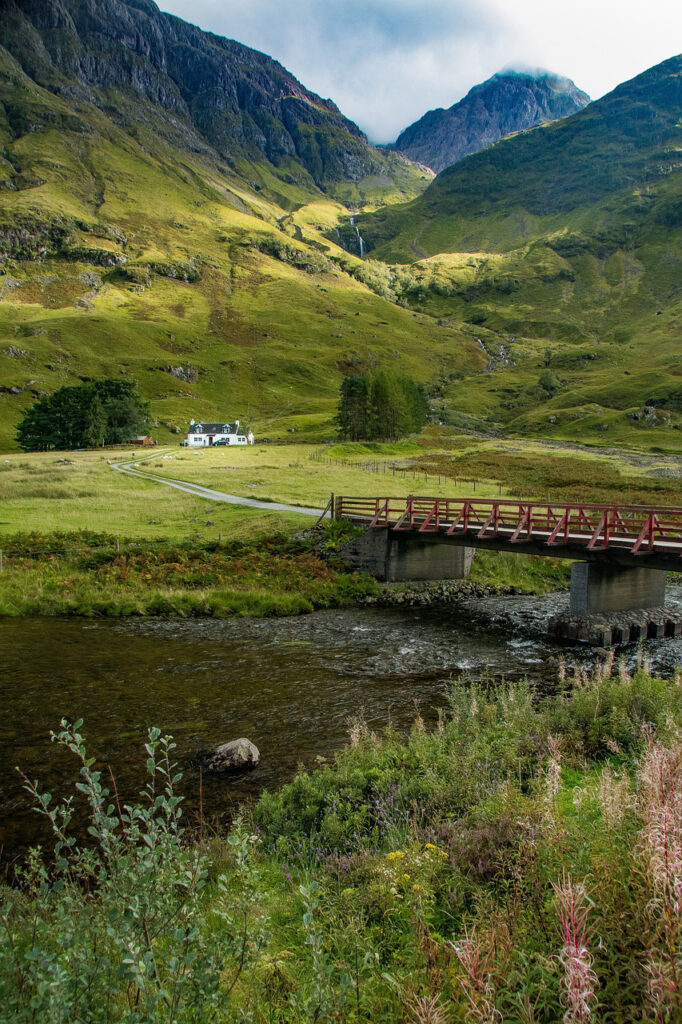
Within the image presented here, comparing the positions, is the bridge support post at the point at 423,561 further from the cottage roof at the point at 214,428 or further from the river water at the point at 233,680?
the cottage roof at the point at 214,428

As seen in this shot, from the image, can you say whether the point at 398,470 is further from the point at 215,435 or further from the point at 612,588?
the point at 215,435

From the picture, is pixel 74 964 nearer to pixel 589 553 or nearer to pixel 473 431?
pixel 589 553

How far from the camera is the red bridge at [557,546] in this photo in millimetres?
25094

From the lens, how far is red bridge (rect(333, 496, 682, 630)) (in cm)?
2509

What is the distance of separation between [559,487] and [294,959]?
200 feet

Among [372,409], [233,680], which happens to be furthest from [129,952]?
[372,409]

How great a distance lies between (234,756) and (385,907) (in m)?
7.34

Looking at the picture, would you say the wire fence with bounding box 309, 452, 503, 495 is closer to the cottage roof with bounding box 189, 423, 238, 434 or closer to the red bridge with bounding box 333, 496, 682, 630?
the red bridge with bounding box 333, 496, 682, 630

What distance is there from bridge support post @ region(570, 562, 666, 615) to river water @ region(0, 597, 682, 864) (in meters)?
2.40

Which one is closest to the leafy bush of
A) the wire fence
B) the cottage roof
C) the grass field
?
the grass field

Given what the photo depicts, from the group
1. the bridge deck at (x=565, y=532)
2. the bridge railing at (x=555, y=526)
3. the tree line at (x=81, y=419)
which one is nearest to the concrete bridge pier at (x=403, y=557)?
the bridge deck at (x=565, y=532)

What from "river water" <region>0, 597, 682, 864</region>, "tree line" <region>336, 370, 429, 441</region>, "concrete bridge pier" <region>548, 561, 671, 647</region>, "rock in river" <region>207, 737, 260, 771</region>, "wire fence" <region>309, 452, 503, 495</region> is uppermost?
"tree line" <region>336, 370, 429, 441</region>

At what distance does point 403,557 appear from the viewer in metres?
35.3

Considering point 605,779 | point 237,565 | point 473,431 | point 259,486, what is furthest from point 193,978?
point 473,431
